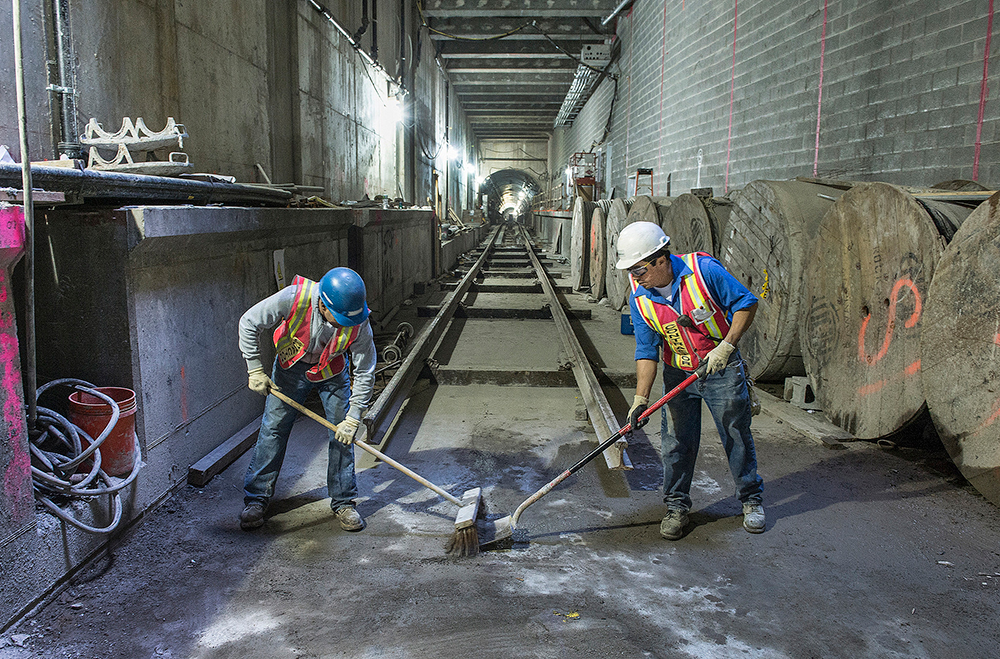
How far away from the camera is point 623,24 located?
17547 millimetres

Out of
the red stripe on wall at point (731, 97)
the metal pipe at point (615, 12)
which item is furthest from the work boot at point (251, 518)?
the metal pipe at point (615, 12)

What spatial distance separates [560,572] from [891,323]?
9.33 ft

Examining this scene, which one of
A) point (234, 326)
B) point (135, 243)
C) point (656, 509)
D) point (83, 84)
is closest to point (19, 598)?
point (135, 243)

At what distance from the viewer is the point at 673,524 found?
3.42 metres

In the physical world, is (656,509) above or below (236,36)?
below

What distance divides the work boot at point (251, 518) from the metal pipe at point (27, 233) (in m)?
1.08

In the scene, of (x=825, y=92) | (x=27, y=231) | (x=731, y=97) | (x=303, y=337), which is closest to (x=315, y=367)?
(x=303, y=337)

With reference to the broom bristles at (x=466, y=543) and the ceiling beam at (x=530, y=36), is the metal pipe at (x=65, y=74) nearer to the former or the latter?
the broom bristles at (x=466, y=543)

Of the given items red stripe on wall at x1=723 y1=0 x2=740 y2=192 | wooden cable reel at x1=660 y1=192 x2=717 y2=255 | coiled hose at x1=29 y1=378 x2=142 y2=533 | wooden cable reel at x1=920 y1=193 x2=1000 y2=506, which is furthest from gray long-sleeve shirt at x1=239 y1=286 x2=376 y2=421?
red stripe on wall at x1=723 y1=0 x2=740 y2=192

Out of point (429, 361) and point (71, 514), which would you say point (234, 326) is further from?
point (429, 361)

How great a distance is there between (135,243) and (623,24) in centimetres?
1705

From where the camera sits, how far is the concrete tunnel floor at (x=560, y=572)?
255cm

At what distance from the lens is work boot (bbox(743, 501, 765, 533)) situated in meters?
3.48

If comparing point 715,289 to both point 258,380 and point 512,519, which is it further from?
point 258,380
